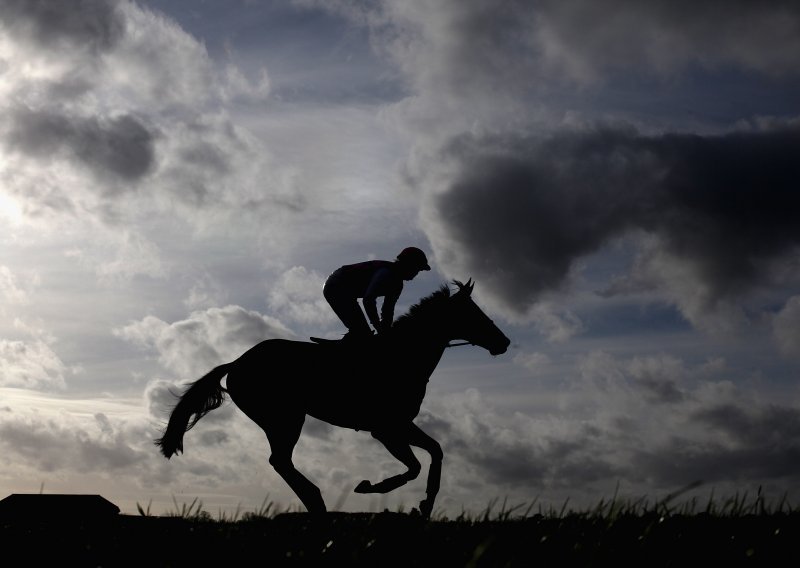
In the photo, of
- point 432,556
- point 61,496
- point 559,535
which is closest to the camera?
point 432,556

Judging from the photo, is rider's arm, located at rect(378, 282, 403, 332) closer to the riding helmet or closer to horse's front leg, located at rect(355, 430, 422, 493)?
the riding helmet

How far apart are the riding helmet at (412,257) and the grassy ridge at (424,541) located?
15.0ft

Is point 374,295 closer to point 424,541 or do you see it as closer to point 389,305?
point 389,305

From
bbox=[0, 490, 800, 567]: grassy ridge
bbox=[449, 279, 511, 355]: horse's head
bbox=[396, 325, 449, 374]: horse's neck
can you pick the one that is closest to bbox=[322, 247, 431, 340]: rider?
bbox=[396, 325, 449, 374]: horse's neck

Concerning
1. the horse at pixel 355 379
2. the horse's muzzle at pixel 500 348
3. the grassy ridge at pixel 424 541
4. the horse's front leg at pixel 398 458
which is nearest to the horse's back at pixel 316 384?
the horse at pixel 355 379

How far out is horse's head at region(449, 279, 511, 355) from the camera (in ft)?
38.5

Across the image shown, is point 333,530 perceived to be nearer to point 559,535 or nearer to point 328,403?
point 559,535

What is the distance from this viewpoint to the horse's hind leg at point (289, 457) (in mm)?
10750

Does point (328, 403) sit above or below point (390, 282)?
below

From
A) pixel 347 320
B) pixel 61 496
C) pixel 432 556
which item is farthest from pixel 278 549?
pixel 61 496

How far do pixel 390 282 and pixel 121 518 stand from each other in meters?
4.71

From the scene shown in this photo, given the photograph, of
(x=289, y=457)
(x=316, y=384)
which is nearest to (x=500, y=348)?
(x=316, y=384)

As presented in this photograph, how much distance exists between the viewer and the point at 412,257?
458 inches

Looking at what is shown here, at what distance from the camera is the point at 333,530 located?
658 cm
